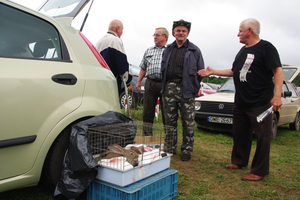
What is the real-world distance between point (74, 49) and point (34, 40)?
0.34 m

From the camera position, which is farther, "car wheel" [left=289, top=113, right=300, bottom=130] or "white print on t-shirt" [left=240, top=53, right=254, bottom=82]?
"car wheel" [left=289, top=113, right=300, bottom=130]

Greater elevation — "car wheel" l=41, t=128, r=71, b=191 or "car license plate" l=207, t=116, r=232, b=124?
"car wheel" l=41, t=128, r=71, b=191

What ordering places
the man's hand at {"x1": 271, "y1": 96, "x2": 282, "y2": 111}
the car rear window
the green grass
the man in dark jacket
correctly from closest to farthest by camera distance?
the car rear window → the green grass → the man's hand at {"x1": 271, "y1": 96, "x2": 282, "y2": 111} → the man in dark jacket

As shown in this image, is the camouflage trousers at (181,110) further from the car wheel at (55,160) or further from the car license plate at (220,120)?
the car license plate at (220,120)

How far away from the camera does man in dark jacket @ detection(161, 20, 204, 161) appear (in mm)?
3967

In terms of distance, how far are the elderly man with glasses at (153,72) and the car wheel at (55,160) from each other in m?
2.11

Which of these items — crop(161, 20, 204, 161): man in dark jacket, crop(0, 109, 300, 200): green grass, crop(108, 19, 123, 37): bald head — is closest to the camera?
crop(0, 109, 300, 200): green grass

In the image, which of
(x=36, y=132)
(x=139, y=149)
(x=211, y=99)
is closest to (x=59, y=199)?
(x=36, y=132)

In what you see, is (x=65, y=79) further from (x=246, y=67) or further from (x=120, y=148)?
(x=246, y=67)

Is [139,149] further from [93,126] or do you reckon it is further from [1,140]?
[1,140]

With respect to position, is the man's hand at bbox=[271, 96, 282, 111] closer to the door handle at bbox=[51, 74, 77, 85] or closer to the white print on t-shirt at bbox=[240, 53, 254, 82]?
the white print on t-shirt at bbox=[240, 53, 254, 82]

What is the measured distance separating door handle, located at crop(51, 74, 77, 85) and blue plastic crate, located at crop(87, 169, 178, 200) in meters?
0.85

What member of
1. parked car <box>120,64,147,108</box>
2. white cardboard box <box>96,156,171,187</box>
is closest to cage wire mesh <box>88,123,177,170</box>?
white cardboard box <box>96,156,171,187</box>

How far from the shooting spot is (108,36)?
3891 millimetres
